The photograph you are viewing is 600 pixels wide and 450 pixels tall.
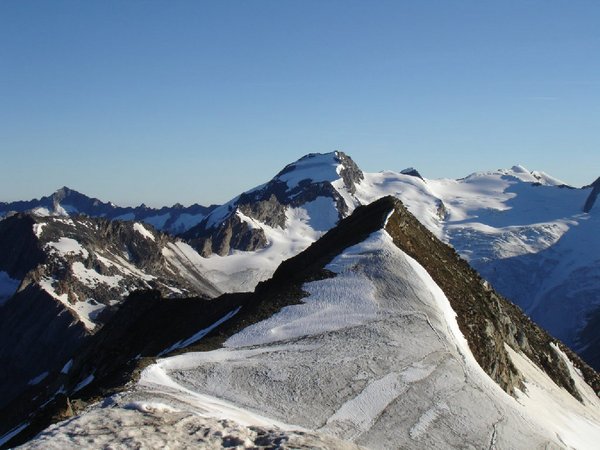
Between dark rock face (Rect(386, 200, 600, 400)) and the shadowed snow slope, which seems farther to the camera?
dark rock face (Rect(386, 200, 600, 400))

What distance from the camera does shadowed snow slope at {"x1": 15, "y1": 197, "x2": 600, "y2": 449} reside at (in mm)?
32688

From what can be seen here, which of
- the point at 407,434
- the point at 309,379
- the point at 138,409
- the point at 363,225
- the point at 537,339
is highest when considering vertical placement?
the point at 363,225

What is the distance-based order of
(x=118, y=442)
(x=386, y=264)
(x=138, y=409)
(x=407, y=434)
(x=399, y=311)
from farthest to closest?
1. (x=386, y=264)
2. (x=399, y=311)
3. (x=407, y=434)
4. (x=138, y=409)
5. (x=118, y=442)

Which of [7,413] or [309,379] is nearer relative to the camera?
[309,379]

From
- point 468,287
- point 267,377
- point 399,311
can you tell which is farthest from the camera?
point 468,287

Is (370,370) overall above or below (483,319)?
above

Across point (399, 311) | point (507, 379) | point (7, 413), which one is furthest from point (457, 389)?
point (7, 413)

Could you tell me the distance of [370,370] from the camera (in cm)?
3947

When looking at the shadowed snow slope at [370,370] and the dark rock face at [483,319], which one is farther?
the dark rock face at [483,319]

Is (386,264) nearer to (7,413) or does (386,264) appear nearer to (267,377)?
(267,377)

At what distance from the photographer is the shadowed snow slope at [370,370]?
107 feet

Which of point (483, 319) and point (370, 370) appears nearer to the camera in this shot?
point (370, 370)

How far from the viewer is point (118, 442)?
81.0 ft

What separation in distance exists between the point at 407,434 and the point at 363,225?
40155 millimetres
